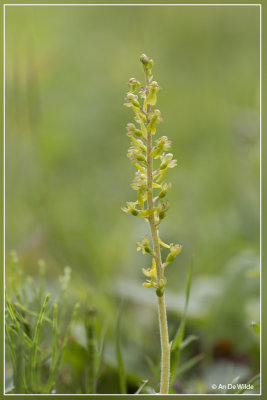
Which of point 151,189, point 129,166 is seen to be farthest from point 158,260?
point 129,166

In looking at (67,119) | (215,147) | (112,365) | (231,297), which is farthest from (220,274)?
(67,119)

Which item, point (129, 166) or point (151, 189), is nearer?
point (151, 189)

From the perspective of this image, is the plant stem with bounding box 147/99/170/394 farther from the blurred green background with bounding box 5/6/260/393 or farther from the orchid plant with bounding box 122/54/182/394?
the blurred green background with bounding box 5/6/260/393

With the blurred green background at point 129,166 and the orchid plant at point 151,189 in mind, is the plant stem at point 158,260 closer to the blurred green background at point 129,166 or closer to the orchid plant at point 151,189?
the orchid plant at point 151,189

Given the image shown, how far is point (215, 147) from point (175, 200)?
1.17 feet

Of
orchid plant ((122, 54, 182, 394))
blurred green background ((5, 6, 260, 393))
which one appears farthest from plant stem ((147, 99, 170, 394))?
blurred green background ((5, 6, 260, 393))

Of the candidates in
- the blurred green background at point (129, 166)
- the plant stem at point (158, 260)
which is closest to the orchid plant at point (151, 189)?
the plant stem at point (158, 260)

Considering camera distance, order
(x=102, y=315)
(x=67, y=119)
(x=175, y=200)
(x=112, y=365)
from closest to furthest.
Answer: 1. (x=112, y=365)
2. (x=102, y=315)
3. (x=175, y=200)
4. (x=67, y=119)

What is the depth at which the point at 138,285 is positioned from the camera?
1924 millimetres

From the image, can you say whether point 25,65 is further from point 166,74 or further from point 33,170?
point 166,74

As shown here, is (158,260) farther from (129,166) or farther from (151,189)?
(129,166)

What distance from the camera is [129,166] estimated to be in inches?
103

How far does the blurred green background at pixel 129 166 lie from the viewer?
1.70 metres

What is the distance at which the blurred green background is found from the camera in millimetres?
1701
